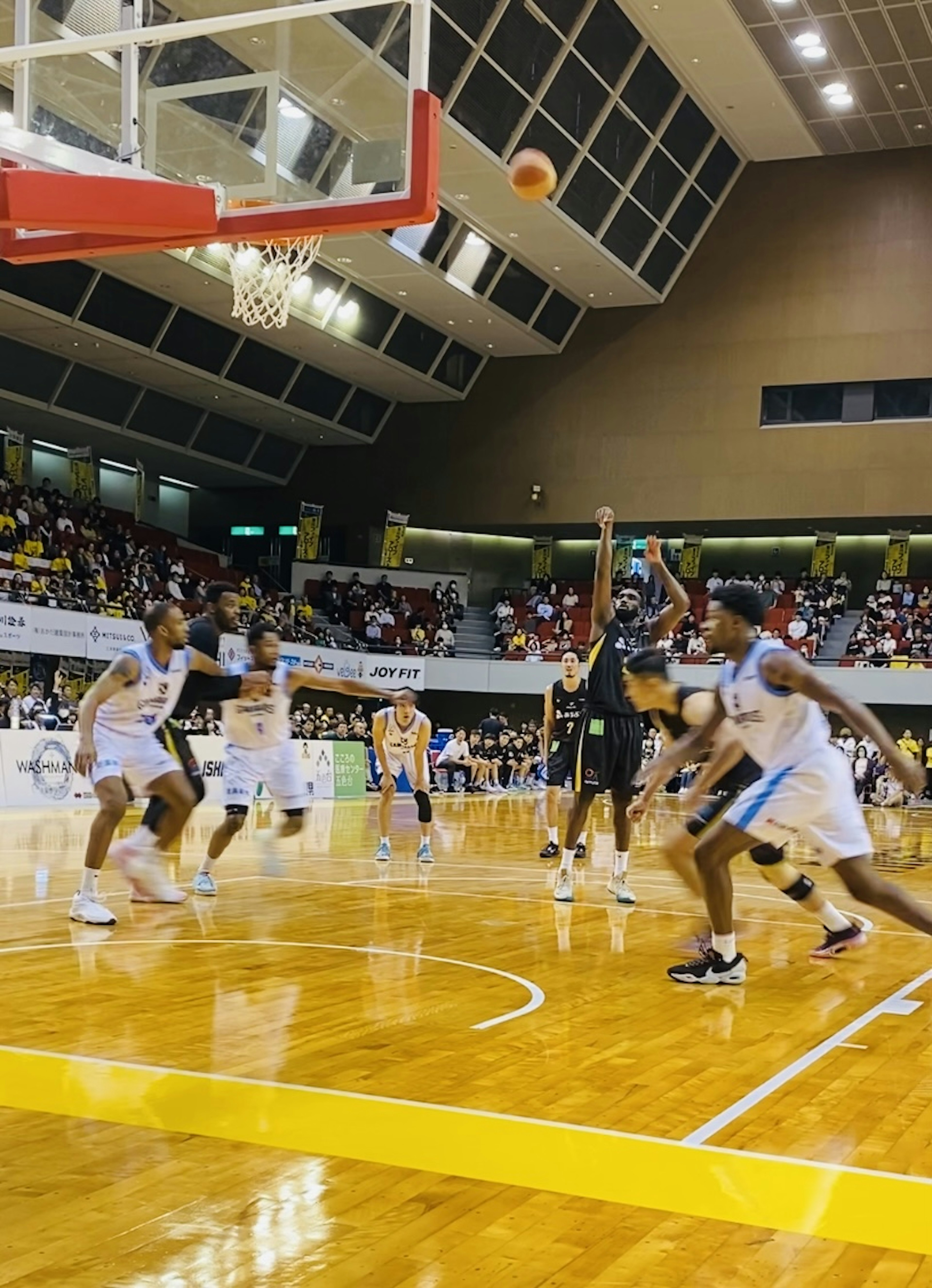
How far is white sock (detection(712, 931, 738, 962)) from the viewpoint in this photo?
6.85 metres

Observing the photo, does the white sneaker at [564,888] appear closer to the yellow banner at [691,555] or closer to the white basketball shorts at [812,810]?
the white basketball shorts at [812,810]

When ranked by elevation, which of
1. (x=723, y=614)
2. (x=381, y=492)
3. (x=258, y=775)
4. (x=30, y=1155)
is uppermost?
(x=381, y=492)

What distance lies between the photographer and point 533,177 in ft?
33.3

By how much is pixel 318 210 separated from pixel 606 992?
487 cm

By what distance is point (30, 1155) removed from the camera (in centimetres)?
385

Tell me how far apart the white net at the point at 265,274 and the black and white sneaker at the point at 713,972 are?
981 cm

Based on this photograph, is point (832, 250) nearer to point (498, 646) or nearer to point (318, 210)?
point (498, 646)

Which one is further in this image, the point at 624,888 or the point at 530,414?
the point at 530,414

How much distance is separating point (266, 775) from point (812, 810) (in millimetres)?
→ 4179

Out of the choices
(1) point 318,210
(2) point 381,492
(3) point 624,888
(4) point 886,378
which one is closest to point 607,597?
(3) point 624,888

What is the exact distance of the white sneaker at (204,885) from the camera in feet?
32.2

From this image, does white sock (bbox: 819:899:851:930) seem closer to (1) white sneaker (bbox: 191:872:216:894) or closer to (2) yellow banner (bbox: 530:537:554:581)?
(1) white sneaker (bbox: 191:872:216:894)

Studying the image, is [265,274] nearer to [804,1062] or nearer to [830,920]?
[830,920]

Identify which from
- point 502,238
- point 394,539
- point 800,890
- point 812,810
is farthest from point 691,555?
point 812,810
